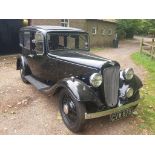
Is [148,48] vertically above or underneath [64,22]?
underneath

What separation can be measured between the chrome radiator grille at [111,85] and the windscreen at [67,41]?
1.77 metres

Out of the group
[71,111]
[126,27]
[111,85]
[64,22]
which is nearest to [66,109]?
[71,111]

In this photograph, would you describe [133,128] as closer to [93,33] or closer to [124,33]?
[93,33]

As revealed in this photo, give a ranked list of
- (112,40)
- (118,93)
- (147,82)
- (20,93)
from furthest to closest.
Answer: (112,40)
(147,82)
(20,93)
(118,93)

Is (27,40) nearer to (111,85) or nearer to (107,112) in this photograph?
(111,85)

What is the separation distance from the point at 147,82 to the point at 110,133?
13.5 ft

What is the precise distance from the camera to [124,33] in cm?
2492

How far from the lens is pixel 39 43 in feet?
19.6

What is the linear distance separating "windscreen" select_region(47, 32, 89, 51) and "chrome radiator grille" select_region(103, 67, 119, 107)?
1767mm

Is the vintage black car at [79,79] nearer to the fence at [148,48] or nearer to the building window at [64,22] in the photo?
the fence at [148,48]

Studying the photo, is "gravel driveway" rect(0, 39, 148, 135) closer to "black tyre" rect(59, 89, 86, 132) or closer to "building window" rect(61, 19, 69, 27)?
"black tyre" rect(59, 89, 86, 132)

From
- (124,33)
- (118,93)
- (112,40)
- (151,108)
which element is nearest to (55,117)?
(118,93)

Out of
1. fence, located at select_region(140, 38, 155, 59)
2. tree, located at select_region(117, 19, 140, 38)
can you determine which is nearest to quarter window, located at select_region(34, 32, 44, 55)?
fence, located at select_region(140, 38, 155, 59)

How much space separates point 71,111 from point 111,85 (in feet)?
3.26
